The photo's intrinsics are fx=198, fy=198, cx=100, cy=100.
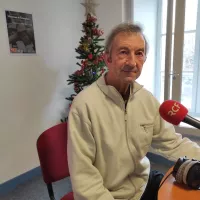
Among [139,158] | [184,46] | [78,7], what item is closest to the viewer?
[139,158]

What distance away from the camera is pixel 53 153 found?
108 centimetres

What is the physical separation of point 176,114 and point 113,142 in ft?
1.13

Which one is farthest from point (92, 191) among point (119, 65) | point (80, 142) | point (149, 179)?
point (119, 65)

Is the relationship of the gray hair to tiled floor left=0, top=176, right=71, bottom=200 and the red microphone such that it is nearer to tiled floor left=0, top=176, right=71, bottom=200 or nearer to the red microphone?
the red microphone

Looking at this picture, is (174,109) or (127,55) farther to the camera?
(127,55)

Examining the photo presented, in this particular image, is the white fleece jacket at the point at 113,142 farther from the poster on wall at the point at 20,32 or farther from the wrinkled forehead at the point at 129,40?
the poster on wall at the point at 20,32

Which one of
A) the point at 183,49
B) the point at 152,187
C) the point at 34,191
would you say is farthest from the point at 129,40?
the point at 34,191

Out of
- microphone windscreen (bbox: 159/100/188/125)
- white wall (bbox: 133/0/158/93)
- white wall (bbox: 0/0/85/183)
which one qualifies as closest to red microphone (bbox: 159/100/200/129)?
microphone windscreen (bbox: 159/100/188/125)

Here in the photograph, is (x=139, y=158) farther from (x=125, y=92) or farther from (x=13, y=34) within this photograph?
(x=13, y=34)

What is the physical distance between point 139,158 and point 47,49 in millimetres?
1789

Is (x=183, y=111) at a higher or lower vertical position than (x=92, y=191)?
higher

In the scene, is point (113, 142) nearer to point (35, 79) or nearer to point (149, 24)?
point (35, 79)

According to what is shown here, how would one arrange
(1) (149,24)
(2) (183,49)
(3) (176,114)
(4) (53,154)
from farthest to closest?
(1) (149,24) → (2) (183,49) → (4) (53,154) → (3) (176,114)

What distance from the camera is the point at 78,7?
2654 mm
